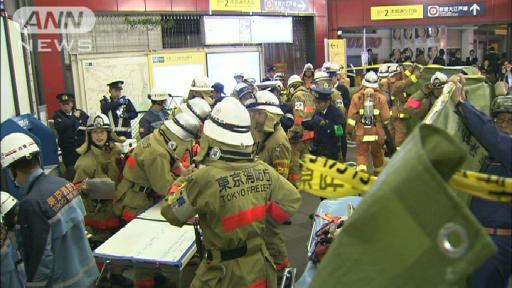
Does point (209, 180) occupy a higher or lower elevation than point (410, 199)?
lower

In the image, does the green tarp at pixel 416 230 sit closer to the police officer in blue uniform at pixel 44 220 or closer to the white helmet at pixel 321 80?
the police officer in blue uniform at pixel 44 220

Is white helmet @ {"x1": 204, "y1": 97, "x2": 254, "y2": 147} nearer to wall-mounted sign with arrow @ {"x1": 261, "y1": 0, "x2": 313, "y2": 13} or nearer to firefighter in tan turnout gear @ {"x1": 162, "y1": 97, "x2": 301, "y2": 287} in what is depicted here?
firefighter in tan turnout gear @ {"x1": 162, "y1": 97, "x2": 301, "y2": 287}

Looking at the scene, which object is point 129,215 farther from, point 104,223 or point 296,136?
point 296,136

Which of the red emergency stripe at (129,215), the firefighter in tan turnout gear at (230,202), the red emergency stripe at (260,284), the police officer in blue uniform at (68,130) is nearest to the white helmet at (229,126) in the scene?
the firefighter in tan turnout gear at (230,202)

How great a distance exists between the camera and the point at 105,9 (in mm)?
9250

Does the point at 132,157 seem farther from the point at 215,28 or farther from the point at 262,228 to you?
the point at 215,28

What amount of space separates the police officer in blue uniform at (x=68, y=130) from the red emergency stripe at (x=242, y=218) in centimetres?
512

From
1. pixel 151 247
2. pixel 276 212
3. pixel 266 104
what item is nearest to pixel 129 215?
pixel 151 247

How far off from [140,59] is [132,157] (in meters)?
5.30

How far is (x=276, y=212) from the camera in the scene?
3.09 m

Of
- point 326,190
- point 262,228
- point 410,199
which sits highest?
point 410,199

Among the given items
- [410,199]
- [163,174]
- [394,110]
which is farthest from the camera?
[394,110]

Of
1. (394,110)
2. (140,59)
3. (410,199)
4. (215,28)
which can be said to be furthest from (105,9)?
(410,199)

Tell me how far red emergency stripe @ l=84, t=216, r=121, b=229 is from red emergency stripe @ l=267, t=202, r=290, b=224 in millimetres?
2222
